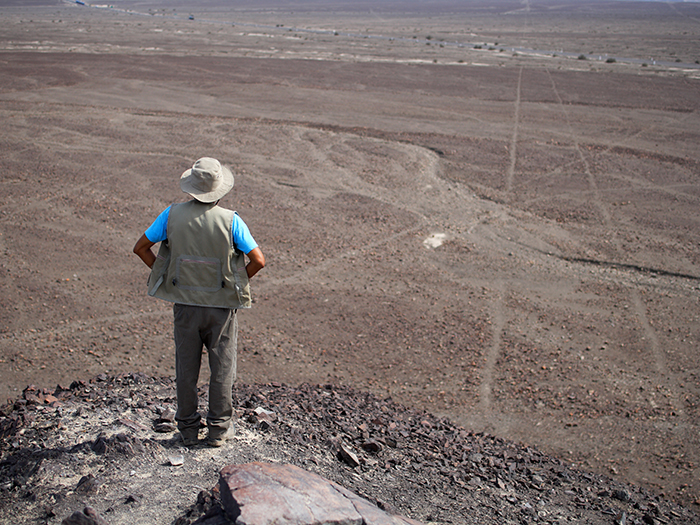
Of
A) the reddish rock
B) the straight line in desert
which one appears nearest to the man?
the reddish rock

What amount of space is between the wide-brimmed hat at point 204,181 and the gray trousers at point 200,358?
2.81 ft

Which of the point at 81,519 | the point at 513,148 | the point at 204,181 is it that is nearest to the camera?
the point at 81,519

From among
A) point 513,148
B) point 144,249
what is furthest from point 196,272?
point 513,148

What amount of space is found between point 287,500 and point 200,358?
58.6 inches

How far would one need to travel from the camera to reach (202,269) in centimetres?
435

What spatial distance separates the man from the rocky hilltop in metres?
0.62

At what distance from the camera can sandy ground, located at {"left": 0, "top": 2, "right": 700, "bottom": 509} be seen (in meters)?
7.41

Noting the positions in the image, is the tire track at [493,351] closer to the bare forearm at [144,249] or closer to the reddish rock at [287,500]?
the reddish rock at [287,500]

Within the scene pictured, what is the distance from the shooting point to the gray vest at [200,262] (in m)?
4.30

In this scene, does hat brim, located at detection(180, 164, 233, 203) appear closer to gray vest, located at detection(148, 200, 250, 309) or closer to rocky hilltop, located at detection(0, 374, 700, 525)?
gray vest, located at detection(148, 200, 250, 309)

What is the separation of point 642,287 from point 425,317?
14.0 feet

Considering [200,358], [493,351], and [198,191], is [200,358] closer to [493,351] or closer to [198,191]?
[198,191]

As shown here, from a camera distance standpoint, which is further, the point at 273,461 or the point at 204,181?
the point at 273,461

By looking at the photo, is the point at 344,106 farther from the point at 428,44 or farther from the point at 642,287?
the point at 428,44
